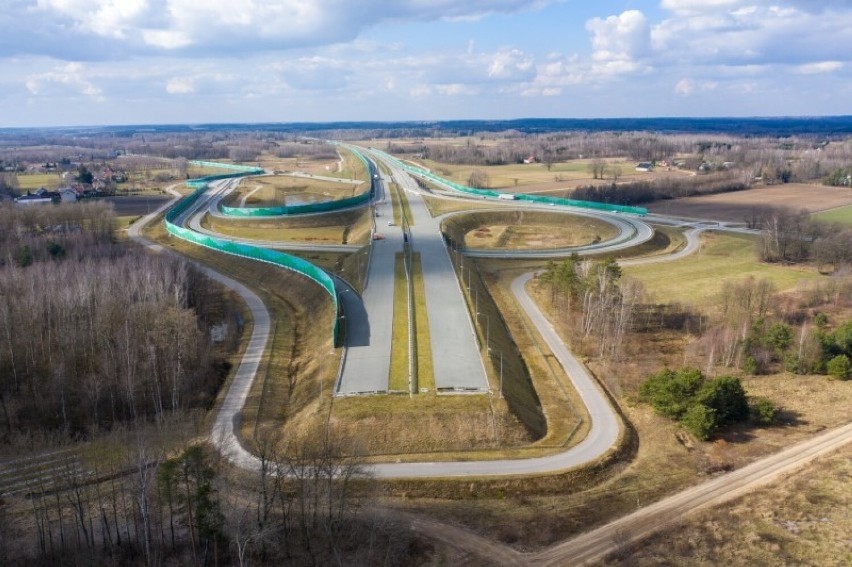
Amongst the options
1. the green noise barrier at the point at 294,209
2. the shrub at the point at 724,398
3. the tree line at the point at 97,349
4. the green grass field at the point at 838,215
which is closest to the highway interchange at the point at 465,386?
the shrub at the point at 724,398

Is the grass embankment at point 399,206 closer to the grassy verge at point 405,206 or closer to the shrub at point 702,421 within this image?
the grassy verge at point 405,206

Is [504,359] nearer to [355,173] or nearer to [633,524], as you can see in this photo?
[633,524]

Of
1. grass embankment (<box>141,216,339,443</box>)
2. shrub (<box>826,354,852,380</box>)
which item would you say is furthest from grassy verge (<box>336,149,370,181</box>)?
shrub (<box>826,354,852,380</box>)

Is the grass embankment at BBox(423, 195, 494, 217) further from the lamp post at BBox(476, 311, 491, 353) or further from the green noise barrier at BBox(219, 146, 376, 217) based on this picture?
the lamp post at BBox(476, 311, 491, 353)

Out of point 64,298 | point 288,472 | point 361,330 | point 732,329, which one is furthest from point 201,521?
point 732,329

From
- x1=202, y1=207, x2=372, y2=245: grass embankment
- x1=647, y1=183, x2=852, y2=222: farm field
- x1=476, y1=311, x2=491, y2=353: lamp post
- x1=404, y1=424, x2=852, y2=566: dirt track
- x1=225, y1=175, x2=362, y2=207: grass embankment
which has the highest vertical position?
x1=225, y1=175, x2=362, y2=207: grass embankment

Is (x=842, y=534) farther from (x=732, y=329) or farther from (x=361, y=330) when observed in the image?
(x=361, y=330)
